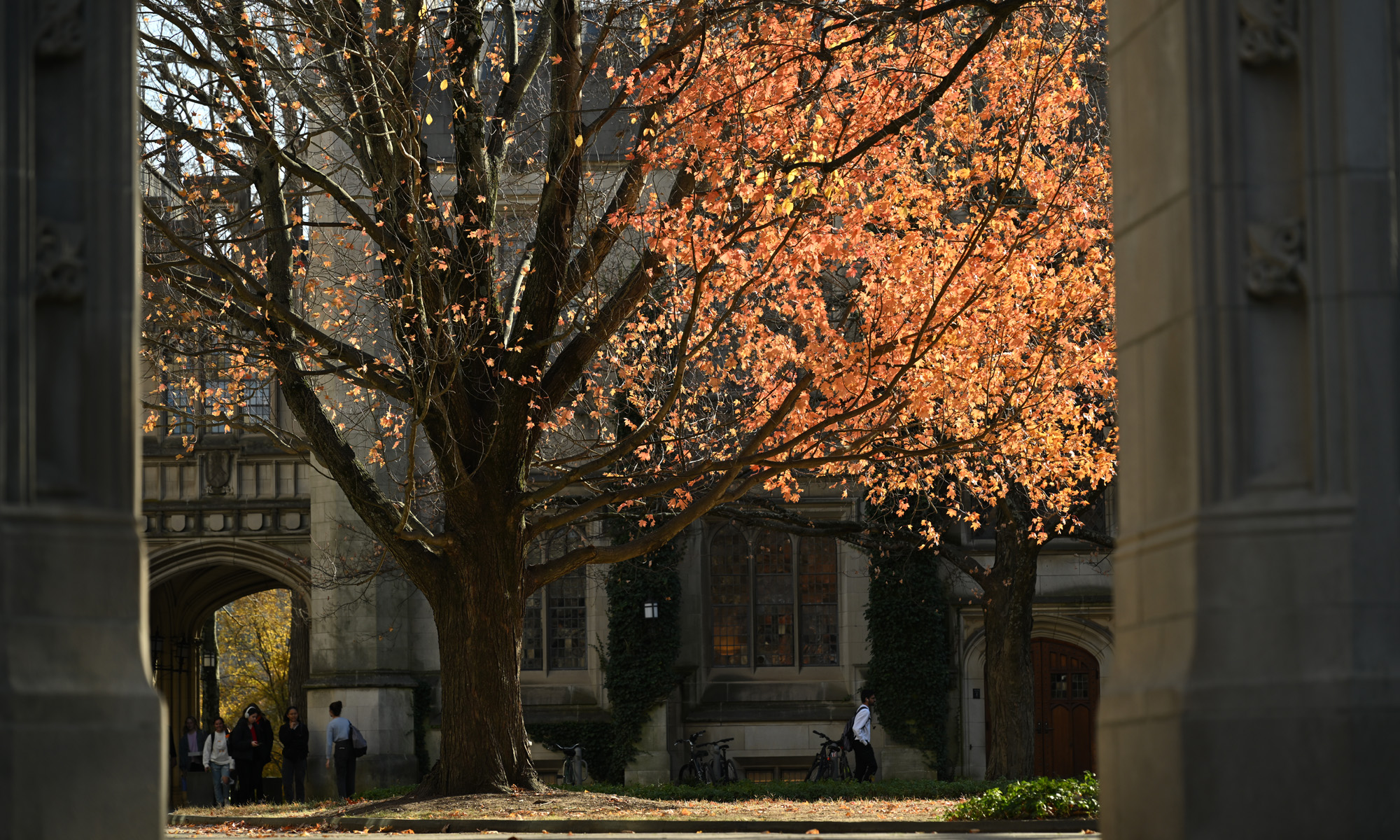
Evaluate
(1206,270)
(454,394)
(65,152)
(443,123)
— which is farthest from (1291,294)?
(443,123)

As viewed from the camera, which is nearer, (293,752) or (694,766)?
(293,752)

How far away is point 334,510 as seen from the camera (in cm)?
2745

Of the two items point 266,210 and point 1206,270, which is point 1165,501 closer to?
point 1206,270

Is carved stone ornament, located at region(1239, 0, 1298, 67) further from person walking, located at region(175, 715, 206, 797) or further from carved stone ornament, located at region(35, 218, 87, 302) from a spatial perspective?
person walking, located at region(175, 715, 206, 797)

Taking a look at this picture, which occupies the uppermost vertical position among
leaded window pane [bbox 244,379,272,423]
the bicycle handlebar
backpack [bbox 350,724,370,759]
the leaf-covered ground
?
leaded window pane [bbox 244,379,272,423]

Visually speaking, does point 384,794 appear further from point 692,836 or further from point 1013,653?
point 1013,653

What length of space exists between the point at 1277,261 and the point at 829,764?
68.3 feet

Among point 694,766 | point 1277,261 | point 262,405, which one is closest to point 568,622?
point 694,766

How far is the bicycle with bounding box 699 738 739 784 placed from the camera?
85.3 ft

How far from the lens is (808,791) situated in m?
19.9

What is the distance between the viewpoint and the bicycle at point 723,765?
26000 millimetres

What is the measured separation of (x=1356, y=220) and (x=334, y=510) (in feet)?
77.3

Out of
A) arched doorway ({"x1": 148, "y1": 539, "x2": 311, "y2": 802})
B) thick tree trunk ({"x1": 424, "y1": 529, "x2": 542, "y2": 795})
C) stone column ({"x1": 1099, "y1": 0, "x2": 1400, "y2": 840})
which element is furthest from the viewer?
arched doorway ({"x1": 148, "y1": 539, "x2": 311, "y2": 802})

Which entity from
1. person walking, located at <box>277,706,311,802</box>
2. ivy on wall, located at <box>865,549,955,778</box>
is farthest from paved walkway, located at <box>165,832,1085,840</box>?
ivy on wall, located at <box>865,549,955,778</box>
